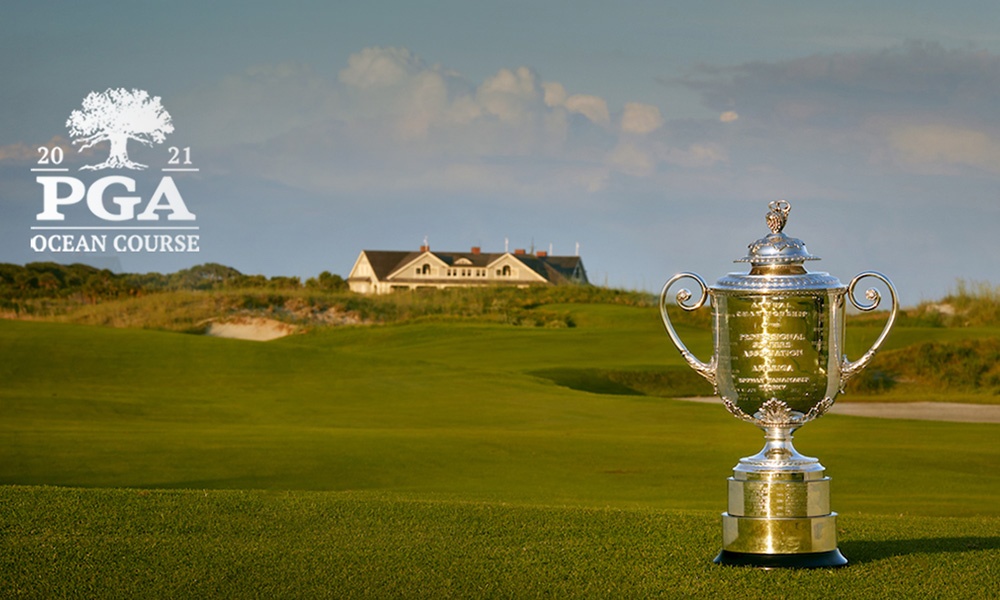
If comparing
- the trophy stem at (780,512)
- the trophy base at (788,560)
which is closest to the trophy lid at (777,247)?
the trophy stem at (780,512)

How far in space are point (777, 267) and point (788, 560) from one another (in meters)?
1.63

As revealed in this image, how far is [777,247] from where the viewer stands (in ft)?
23.8

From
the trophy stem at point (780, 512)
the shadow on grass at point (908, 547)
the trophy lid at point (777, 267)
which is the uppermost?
the trophy lid at point (777, 267)

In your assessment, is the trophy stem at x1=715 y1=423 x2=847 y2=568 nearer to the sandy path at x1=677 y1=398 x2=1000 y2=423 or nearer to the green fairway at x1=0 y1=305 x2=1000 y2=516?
the green fairway at x1=0 y1=305 x2=1000 y2=516

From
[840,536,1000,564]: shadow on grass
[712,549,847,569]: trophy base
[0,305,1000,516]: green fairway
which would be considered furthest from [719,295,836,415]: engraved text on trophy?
[0,305,1000,516]: green fairway

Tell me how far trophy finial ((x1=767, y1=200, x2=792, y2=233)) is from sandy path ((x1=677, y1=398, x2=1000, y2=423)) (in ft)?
68.3

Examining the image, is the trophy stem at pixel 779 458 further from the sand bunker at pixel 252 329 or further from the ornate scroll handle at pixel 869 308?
the sand bunker at pixel 252 329

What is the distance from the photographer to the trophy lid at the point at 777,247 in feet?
23.6

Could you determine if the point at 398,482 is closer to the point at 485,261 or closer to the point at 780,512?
the point at 780,512

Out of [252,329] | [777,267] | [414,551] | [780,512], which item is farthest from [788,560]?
[252,329]

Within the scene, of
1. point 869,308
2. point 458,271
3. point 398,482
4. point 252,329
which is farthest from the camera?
point 458,271

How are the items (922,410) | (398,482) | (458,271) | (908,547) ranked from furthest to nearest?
(458,271), (922,410), (398,482), (908,547)

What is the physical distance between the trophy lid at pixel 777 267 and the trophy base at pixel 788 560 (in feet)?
4.94

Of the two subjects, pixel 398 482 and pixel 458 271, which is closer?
pixel 398 482
